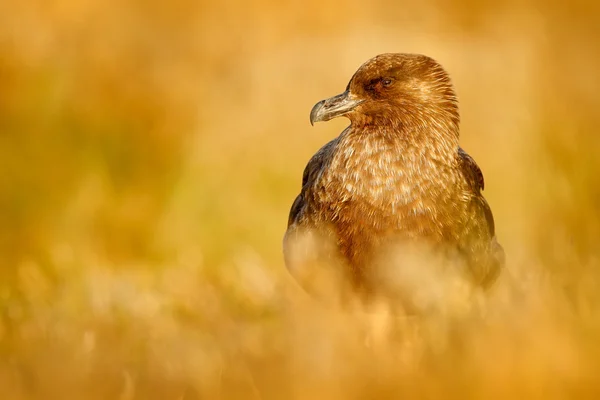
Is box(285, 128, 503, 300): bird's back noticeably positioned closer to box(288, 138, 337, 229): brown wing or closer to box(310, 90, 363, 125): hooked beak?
box(288, 138, 337, 229): brown wing

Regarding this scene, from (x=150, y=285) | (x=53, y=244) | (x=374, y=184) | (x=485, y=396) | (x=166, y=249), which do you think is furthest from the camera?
(x=166, y=249)

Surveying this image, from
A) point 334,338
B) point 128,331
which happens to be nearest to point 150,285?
point 128,331

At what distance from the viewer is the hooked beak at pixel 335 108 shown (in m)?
5.18

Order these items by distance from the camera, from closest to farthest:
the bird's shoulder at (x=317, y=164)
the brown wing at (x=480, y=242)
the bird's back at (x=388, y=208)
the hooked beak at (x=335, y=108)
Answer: the bird's back at (x=388, y=208), the brown wing at (x=480, y=242), the hooked beak at (x=335, y=108), the bird's shoulder at (x=317, y=164)

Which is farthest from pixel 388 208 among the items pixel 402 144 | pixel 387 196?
pixel 402 144

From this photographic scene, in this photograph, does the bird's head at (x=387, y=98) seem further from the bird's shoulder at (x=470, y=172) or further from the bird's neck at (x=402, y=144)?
the bird's shoulder at (x=470, y=172)

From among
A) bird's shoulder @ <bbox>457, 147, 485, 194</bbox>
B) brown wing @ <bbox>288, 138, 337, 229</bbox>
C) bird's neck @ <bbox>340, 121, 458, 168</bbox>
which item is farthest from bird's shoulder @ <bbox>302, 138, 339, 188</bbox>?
bird's shoulder @ <bbox>457, 147, 485, 194</bbox>

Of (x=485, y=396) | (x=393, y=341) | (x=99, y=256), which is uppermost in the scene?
(x=99, y=256)

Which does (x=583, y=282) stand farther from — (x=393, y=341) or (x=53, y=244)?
(x=53, y=244)

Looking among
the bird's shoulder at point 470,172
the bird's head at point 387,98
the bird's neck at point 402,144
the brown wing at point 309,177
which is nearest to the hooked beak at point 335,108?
the bird's head at point 387,98

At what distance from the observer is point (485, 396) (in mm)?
2762

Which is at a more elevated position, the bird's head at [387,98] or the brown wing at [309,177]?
the bird's head at [387,98]

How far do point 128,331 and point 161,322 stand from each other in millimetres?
121

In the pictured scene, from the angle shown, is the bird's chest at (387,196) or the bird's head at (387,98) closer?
the bird's chest at (387,196)
